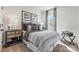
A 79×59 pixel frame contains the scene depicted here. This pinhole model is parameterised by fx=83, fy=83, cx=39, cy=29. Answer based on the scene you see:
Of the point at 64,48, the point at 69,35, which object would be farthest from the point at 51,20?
the point at 64,48

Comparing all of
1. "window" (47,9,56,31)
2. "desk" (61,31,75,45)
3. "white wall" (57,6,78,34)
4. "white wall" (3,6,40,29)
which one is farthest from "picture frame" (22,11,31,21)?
"desk" (61,31,75,45)

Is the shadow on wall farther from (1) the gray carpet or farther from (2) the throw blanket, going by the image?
(1) the gray carpet

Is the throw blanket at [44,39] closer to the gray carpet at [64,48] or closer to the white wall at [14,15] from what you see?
the gray carpet at [64,48]

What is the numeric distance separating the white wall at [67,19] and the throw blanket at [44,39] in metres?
0.14

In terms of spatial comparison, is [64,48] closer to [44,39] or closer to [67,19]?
[44,39]

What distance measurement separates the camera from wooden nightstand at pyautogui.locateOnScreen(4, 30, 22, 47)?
127 centimetres

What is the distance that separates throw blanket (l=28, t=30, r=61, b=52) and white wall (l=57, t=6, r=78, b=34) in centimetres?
14

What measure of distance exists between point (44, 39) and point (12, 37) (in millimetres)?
505

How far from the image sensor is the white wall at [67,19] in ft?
4.12

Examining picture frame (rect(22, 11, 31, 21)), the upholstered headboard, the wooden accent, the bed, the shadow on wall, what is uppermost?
picture frame (rect(22, 11, 31, 21))

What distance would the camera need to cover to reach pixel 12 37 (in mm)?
1302

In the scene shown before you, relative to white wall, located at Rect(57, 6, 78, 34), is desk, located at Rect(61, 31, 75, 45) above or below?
below

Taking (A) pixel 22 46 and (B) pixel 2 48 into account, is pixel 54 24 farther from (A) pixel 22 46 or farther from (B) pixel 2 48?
(B) pixel 2 48
